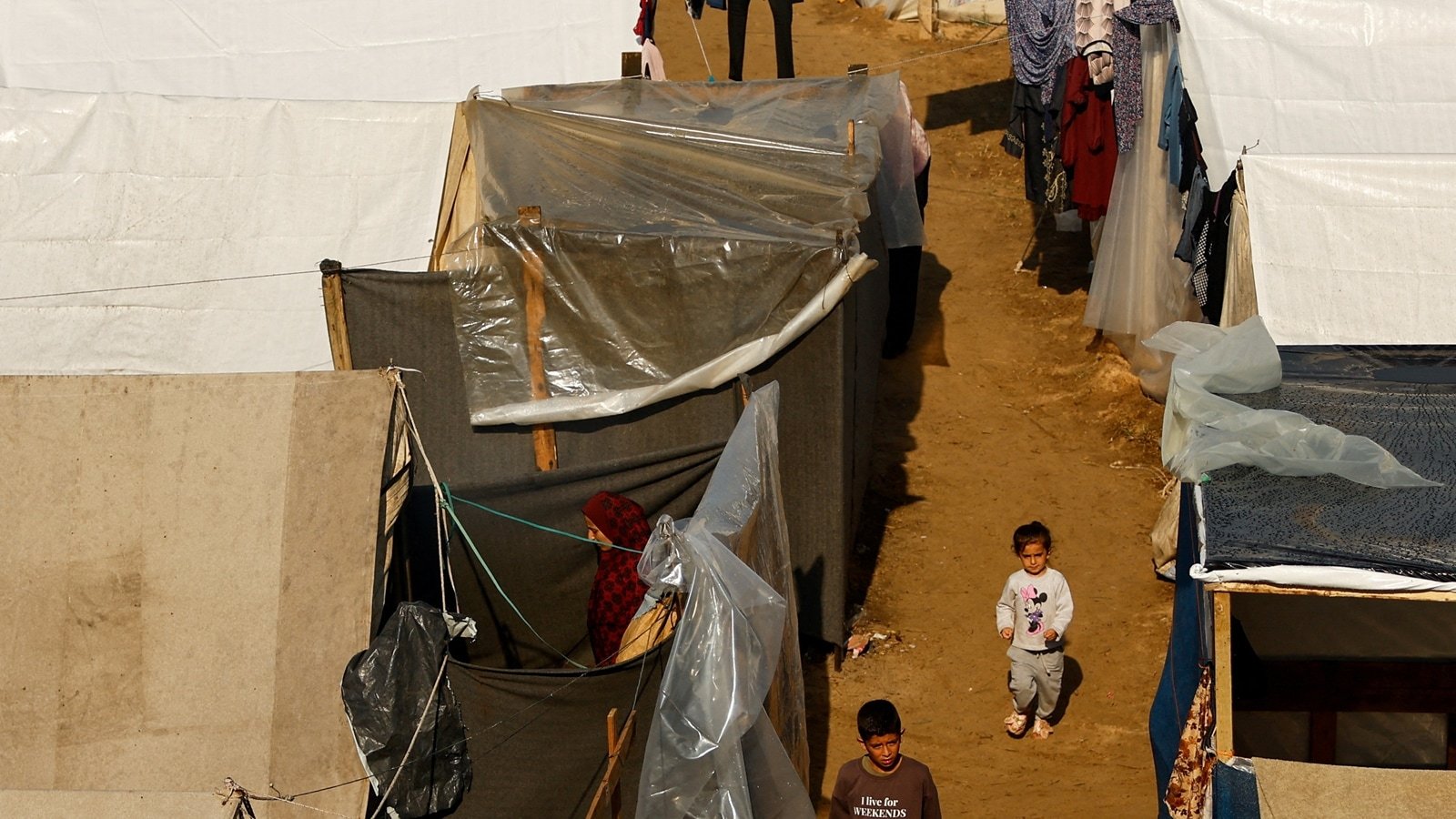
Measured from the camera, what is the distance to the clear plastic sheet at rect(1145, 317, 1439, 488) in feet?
13.6

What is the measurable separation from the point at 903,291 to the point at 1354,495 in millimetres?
5059

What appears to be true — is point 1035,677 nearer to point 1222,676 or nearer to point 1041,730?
point 1041,730

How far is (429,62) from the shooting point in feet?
28.8

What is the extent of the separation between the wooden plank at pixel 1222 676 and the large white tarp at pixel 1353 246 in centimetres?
229

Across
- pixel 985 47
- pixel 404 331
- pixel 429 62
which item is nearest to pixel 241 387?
pixel 404 331

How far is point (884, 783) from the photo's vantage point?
440cm

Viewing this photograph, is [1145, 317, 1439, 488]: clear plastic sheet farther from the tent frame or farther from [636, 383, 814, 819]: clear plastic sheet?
[636, 383, 814, 819]: clear plastic sheet

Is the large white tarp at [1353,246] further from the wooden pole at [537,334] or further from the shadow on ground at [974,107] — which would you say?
the shadow on ground at [974,107]

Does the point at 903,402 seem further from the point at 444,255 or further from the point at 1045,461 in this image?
the point at 444,255

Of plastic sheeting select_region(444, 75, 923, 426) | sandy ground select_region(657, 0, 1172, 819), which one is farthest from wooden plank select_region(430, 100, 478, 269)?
sandy ground select_region(657, 0, 1172, 819)

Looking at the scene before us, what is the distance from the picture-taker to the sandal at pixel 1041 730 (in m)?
6.06

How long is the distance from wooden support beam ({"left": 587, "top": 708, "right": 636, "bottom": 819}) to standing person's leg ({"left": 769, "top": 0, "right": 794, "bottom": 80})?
681 centimetres

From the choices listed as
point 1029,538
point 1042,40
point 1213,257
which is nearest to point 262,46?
point 1042,40

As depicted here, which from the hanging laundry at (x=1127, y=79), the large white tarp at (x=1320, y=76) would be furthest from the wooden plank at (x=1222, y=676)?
the hanging laundry at (x=1127, y=79)
